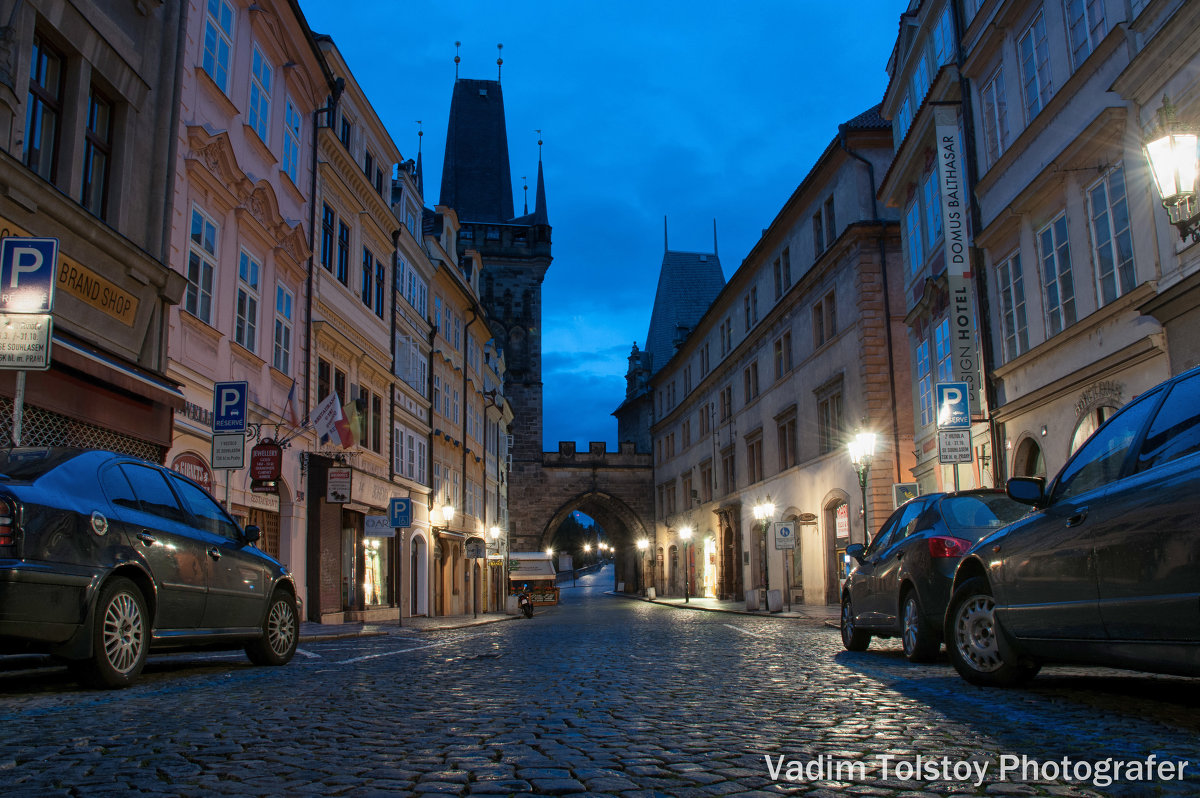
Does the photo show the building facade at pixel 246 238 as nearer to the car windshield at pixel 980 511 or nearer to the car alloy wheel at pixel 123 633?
the car alloy wheel at pixel 123 633

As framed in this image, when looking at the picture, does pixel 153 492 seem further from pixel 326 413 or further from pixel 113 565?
pixel 326 413

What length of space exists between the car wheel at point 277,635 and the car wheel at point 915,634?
5906 mm

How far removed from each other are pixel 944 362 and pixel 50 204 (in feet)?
56.4

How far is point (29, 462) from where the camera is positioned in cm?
661

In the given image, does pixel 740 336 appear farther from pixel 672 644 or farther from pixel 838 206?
pixel 672 644

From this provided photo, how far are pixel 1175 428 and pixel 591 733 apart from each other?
3.35 meters

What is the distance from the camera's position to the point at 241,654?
11391 mm

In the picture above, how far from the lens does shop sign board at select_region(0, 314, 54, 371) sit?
809cm

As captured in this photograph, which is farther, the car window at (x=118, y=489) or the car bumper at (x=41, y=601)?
the car window at (x=118, y=489)

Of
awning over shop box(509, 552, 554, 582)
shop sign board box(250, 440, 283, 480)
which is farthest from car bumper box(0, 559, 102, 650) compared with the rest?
awning over shop box(509, 552, 554, 582)

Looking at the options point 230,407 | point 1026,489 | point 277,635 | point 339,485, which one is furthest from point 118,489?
point 339,485

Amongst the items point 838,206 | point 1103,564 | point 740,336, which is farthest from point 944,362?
point 740,336

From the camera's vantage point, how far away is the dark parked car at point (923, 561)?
8859 millimetres

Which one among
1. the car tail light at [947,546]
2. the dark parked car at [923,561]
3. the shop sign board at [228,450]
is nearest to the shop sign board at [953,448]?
the dark parked car at [923,561]
